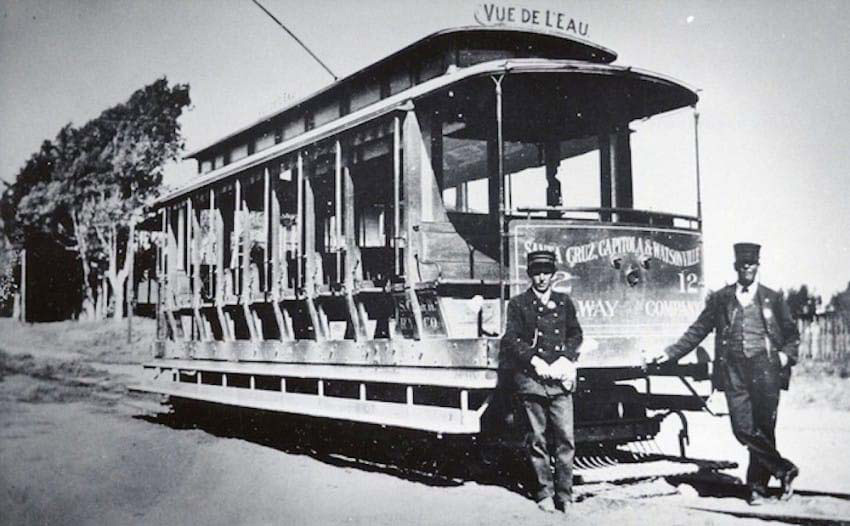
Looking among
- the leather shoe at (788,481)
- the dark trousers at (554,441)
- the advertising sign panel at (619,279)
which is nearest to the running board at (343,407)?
the dark trousers at (554,441)

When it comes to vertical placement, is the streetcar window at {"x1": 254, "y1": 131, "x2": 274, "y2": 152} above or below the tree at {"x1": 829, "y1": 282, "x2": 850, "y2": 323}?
above

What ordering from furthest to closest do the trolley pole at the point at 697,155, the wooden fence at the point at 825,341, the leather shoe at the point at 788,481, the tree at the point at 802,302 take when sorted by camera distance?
the wooden fence at the point at 825,341
the trolley pole at the point at 697,155
the tree at the point at 802,302
the leather shoe at the point at 788,481

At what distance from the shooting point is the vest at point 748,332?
496 cm

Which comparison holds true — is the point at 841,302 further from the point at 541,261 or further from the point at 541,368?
the point at 541,368

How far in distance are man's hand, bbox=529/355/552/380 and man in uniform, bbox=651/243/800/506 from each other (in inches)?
43.9

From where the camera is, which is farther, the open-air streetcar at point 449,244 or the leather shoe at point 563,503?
the open-air streetcar at point 449,244

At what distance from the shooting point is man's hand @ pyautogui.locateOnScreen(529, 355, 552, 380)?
4.86 m

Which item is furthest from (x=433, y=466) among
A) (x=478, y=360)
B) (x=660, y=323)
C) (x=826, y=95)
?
(x=826, y=95)

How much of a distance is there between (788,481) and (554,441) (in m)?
1.34

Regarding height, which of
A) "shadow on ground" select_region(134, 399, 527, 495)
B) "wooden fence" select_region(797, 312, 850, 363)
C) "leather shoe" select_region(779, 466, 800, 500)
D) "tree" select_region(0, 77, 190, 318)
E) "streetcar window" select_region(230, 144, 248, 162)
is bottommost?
"shadow on ground" select_region(134, 399, 527, 495)

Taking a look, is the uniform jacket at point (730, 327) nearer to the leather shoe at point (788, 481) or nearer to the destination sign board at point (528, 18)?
the leather shoe at point (788, 481)

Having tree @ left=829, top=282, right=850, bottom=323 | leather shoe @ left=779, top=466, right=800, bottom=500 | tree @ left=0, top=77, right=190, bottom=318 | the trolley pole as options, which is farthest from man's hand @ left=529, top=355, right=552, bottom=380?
tree @ left=0, top=77, right=190, bottom=318

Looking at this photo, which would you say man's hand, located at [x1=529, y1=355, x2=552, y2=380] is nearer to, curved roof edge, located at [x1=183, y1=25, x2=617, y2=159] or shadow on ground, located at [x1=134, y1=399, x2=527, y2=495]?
shadow on ground, located at [x1=134, y1=399, x2=527, y2=495]

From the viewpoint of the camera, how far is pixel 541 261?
5.12m
